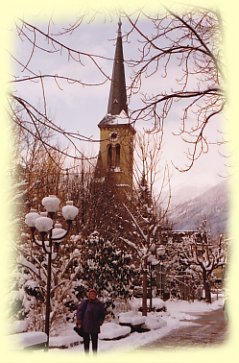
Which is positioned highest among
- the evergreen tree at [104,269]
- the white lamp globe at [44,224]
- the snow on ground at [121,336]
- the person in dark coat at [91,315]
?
the white lamp globe at [44,224]

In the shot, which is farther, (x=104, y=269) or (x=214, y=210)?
(x=104, y=269)

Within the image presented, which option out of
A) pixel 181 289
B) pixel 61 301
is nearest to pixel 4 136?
pixel 61 301

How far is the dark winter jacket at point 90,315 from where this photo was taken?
20.8 ft

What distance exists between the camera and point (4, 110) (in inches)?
110

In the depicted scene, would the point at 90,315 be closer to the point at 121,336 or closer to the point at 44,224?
the point at 44,224

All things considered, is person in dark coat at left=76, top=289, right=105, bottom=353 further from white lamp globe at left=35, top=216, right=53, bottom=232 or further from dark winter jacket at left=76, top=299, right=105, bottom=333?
white lamp globe at left=35, top=216, right=53, bottom=232

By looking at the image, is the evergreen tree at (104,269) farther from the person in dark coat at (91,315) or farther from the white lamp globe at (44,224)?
the person in dark coat at (91,315)

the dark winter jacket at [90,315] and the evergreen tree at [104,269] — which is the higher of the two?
the evergreen tree at [104,269]

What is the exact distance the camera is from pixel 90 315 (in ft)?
20.9

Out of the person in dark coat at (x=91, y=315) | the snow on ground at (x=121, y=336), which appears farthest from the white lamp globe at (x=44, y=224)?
the snow on ground at (x=121, y=336)

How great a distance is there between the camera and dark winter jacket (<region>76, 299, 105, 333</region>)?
250 inches

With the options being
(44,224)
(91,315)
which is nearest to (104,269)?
→ (44,224)

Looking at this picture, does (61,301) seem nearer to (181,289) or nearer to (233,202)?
(233,202)

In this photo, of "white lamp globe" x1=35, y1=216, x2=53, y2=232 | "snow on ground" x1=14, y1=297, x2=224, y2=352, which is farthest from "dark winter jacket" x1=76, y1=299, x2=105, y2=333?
"white lamp globe" x1=35, y1=216, x2=53, y2=232
